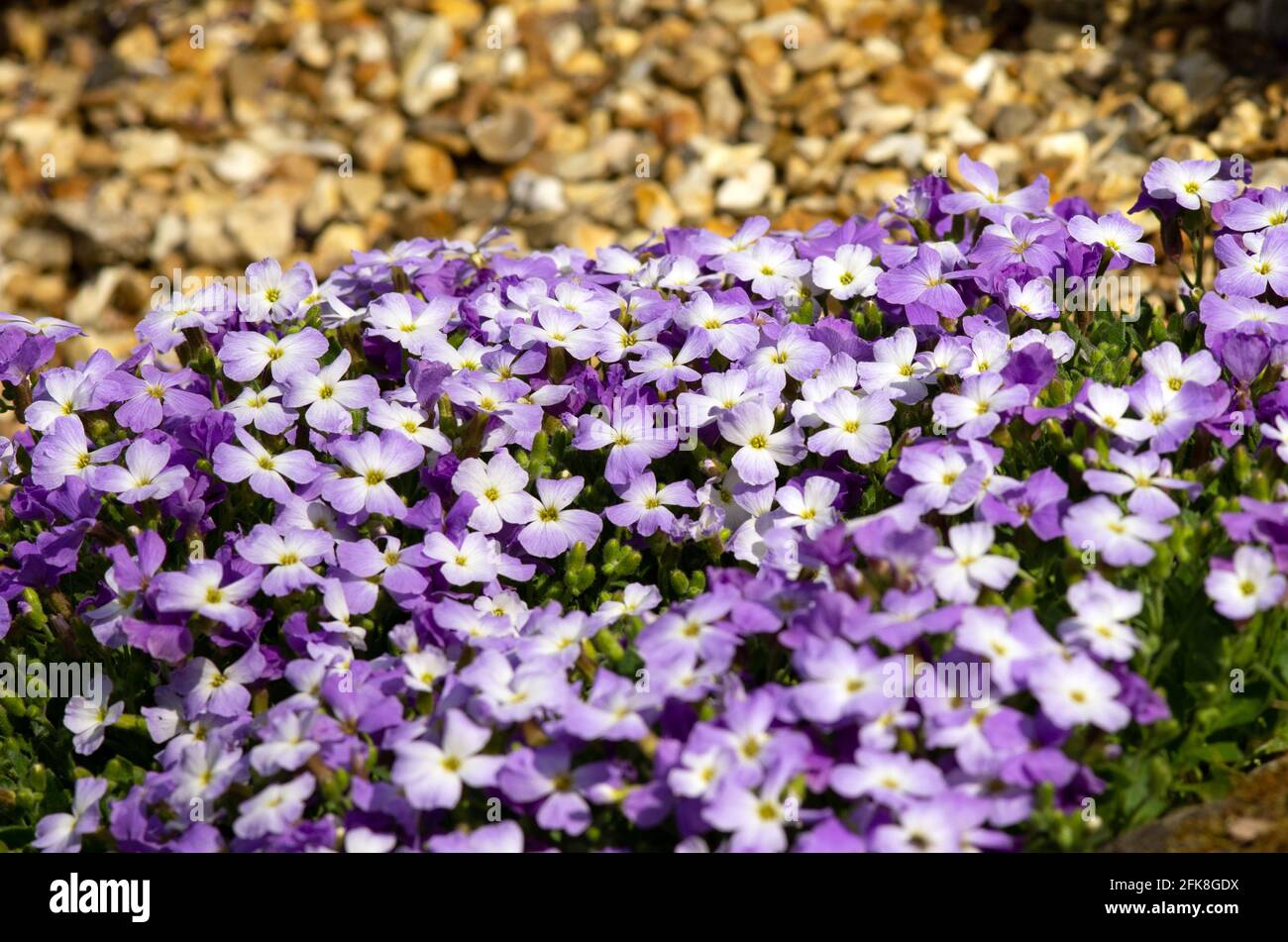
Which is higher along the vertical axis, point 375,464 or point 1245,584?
point 375,464

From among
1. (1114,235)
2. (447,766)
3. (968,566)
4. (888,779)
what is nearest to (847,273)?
(1114,235)

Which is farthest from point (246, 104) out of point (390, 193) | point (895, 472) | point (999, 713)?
point (999, 713)

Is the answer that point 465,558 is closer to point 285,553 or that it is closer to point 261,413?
point 285,553

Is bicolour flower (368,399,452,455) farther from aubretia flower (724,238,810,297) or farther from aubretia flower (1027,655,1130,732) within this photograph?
aubretia flower (1027,655,1130,732)

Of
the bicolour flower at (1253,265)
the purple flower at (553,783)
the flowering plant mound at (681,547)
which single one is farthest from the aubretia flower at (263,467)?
the bicolour flower at (1253,265)

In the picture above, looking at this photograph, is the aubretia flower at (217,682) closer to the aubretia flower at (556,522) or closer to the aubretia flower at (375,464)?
the aubretia flower at (375,464)

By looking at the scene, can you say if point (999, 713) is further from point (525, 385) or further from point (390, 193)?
point (390, 193)

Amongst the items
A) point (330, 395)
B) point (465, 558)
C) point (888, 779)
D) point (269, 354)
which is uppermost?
point (269, 354)
